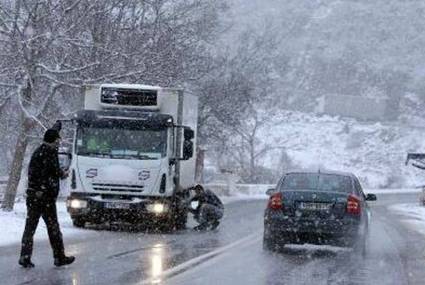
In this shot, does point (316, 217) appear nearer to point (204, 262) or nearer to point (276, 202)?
point (276, 202)

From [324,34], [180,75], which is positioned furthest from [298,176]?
[324,34]

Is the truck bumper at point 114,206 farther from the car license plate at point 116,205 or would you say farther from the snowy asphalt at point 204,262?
the snowy asphalt at point 204,262

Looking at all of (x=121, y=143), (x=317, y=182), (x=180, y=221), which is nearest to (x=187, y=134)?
(x=121, y=143)

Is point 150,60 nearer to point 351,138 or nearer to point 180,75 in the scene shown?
point 180,75

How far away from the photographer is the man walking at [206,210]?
2067 centimetres

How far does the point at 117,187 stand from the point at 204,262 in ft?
20.0

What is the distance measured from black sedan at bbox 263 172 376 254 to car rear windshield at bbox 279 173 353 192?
43 mm

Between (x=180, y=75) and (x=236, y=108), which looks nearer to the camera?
(x=180, y=75)

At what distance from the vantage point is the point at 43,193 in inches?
453

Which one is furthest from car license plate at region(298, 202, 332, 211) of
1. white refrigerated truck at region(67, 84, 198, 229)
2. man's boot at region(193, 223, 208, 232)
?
man's boot at region(193, 223, 208, 232)

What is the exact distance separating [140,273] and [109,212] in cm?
763

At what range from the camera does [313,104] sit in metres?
113

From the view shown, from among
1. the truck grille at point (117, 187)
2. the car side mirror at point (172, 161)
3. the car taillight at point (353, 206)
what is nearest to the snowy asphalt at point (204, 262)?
the car taillight at point (353, 206)

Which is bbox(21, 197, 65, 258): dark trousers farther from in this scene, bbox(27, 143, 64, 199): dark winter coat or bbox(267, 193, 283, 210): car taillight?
bbox(267, 193, 283, 210): car taillight
